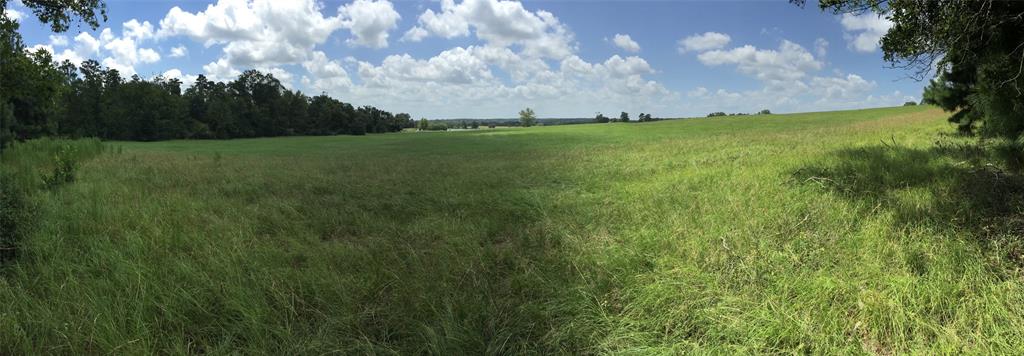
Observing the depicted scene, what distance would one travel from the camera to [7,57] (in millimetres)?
15992

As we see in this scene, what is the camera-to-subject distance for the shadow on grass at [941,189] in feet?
16.5

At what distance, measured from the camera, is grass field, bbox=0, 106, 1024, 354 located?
11.9 feet

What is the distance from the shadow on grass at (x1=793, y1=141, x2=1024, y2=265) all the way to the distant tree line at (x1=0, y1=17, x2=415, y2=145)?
5859 cm

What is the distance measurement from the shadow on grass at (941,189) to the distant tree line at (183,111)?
192ft

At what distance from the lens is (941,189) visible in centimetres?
672

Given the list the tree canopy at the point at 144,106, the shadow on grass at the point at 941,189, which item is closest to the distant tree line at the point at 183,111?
the tree canopy at the point at 144,106

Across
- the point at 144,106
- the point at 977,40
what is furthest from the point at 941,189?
the point at 144,106

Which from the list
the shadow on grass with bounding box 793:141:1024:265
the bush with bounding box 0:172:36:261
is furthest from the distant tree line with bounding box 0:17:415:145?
the shadow on grass with bounding box 793:141:1024:265

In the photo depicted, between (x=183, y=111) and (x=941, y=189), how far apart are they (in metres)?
Result: 99.1

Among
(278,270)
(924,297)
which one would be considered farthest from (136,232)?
(924,297)

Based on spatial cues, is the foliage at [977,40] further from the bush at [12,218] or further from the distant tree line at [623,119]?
the distant tree line at [623,119]

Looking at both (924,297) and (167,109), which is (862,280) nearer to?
(924,297)

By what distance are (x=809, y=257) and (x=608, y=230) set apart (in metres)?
2.46

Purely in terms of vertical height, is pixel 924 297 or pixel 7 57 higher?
pixel 7 57
